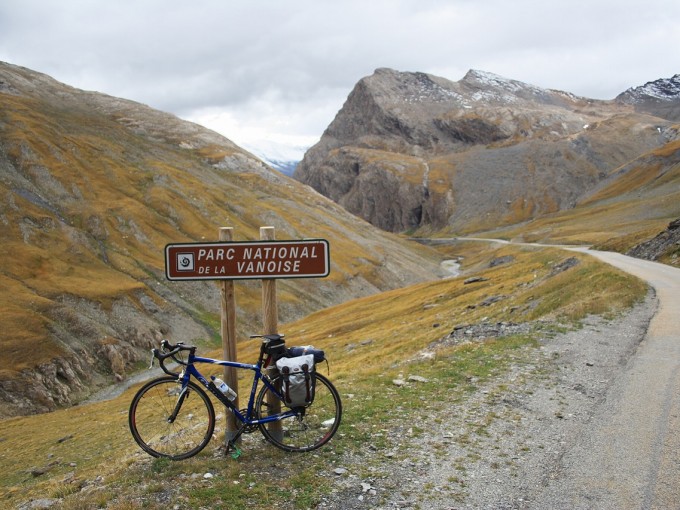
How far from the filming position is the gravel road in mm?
8789

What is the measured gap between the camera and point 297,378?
1024 centimetres

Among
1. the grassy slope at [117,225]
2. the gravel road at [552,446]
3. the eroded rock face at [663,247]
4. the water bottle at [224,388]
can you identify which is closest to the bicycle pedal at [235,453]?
the water bottle at [224,388]

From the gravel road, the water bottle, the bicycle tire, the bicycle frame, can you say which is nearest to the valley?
the gravel road

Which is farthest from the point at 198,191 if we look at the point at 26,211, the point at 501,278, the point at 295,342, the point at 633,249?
the point at 633,249

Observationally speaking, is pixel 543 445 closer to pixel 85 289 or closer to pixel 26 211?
pixel 85 289

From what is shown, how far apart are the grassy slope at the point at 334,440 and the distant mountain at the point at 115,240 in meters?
12.7

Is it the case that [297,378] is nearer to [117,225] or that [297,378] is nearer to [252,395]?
[252,395]

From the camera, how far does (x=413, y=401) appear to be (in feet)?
45.8

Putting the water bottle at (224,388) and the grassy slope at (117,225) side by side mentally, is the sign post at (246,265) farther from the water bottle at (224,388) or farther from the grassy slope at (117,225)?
the grassy slope at (117,225)

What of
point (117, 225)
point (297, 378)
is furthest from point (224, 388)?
point (117, 225)

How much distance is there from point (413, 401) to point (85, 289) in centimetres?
6888

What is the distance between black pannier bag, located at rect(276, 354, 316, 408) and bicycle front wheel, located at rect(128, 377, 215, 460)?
162 centimetres

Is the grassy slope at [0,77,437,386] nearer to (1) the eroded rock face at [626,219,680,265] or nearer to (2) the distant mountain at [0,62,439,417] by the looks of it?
(2) the distant mountain at [0,62,439,417]

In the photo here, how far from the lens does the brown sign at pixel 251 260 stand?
10656 millimetres
